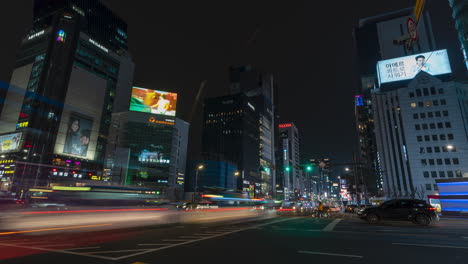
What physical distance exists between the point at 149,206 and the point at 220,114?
147 meters

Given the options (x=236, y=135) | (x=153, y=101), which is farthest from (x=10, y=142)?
(x=236, y=135)

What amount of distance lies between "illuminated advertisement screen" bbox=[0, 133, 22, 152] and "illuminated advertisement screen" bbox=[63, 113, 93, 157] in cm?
1386

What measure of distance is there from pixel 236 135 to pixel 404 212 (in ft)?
455

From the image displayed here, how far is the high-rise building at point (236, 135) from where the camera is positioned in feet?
502

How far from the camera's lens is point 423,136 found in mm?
71938

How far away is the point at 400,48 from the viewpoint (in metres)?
126

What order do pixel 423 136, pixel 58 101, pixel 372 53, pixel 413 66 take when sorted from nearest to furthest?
pixel 423 136 < pixel 413 66 < pixel 58 101 < pixel 372 53

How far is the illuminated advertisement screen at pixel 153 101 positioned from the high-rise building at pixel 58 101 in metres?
18.8

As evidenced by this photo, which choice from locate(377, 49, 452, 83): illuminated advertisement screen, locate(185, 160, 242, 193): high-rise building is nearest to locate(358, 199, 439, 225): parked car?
locate(377, 49, 452, 83): illuminated advertisement screen

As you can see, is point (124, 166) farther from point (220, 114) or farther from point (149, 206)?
point (149, 206)

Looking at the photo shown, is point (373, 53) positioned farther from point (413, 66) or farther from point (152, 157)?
point (152, 157)

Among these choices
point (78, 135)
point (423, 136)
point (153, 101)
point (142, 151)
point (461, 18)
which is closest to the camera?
point (461, 18)

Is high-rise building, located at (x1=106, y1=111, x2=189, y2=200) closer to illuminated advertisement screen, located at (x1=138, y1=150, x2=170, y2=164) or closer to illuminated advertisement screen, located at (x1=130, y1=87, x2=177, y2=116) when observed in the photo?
illuminated advertisement screen, located at (x1=138, y1=150, x2=170, y2=164)

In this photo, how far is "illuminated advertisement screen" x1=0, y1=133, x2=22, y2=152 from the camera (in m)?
84.1
